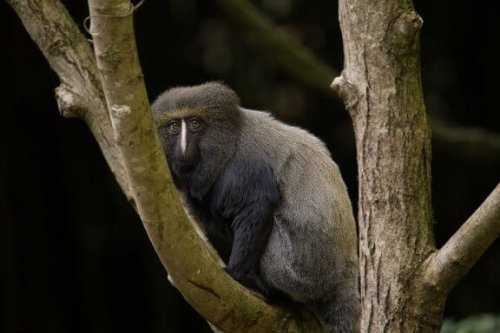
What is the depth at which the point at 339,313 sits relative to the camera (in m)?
5.21

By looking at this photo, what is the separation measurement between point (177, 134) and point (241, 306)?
1.34 m

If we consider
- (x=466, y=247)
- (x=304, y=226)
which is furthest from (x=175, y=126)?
(x=466, y=247)

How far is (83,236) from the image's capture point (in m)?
9.28

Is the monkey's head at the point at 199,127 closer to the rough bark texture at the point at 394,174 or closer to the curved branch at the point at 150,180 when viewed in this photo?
the curved branch at the point at 150,180

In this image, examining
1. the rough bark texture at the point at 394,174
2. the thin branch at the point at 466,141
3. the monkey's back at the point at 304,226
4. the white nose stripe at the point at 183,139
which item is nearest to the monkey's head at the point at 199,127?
the white nose stripe at the point at 183,139

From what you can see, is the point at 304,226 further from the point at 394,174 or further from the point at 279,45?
the point at 279,45

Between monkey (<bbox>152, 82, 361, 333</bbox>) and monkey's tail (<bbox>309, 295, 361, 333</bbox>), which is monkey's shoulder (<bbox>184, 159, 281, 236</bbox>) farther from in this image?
monkey's tail (<bbox>309, 295, 361, 333</bbox>)

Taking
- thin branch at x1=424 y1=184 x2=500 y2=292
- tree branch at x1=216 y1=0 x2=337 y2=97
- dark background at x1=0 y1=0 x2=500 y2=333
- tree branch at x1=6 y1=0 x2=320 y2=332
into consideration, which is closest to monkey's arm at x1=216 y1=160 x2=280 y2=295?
tree branch at x1=6 y1=0 x2=320 y2=332

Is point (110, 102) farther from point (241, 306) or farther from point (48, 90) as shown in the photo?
point (48, 90)

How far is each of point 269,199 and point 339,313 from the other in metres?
0.83

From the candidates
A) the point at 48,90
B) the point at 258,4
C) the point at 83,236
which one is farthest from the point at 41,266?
the point at 258,4

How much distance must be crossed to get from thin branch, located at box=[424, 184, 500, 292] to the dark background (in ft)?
16.5

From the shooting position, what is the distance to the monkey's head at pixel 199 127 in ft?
17.1

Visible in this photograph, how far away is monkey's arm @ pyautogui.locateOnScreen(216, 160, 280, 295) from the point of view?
5.16 meters
